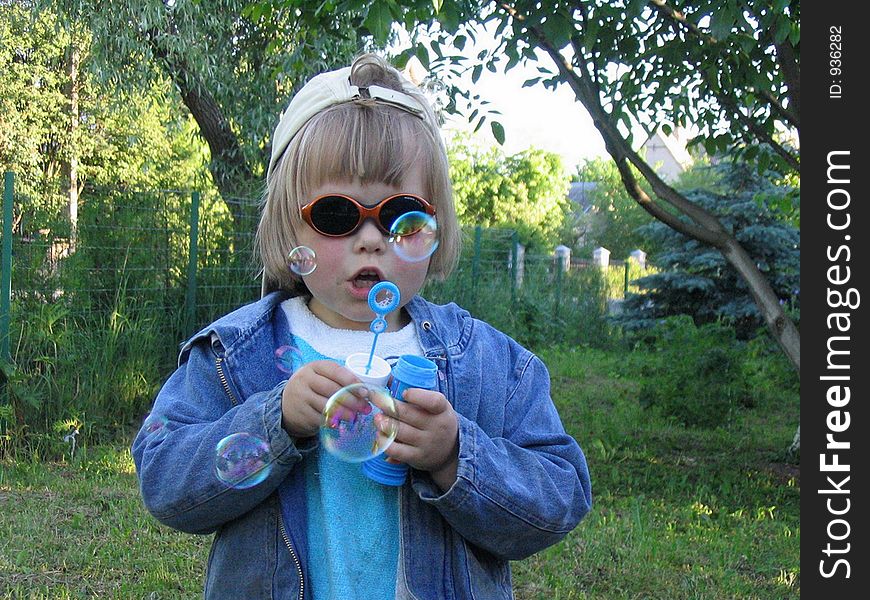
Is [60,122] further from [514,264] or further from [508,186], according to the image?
[508,186]

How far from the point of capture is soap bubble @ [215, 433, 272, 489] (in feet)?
4.07

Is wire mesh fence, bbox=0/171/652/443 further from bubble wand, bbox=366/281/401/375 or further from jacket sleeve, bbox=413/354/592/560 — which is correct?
bubble wand, bbox=366/281/401/375

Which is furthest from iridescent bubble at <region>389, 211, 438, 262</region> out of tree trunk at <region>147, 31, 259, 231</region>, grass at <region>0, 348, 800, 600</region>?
tree trunk at <region>147, 31, 259, 231</region>

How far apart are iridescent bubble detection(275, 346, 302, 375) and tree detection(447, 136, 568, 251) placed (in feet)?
78.2

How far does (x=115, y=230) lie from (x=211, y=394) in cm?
512

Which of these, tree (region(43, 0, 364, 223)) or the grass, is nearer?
the grass

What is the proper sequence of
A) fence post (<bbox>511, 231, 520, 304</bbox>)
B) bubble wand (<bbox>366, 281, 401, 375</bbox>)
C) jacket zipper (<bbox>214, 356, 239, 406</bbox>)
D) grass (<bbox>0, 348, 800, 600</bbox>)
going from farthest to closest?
fence post (<bbox>511, 231, 520, 304</bbox>) → grass (<bbox>0, 348, 800, 600</bbox>) → jacket zipper (<bbox>214, 356, 239, 406</bbox>) → bubble wand (<bbox>366, 281, 401, 375</bbox>)

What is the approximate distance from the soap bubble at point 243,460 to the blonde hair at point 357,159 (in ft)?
1.13

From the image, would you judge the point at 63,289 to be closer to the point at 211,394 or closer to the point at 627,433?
the point at 627,433

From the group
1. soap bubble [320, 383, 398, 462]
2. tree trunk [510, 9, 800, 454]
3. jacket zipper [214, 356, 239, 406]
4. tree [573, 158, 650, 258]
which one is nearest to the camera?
soap bubble [320, 383, 398, 462]

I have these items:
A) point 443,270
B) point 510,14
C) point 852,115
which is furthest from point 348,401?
point 510,14

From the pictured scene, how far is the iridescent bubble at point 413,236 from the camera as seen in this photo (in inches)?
52.2

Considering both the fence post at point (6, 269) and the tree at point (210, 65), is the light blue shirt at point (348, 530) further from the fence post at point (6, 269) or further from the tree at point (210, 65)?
the tree at point (210, 65)

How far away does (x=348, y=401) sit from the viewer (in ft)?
3.86
